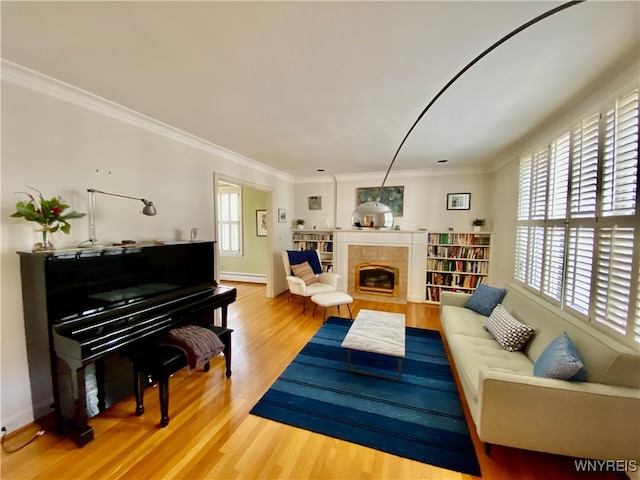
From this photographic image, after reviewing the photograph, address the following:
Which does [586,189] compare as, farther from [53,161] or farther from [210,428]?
[53,161]

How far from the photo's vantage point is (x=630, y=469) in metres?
1.50

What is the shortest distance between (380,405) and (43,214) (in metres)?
2.83

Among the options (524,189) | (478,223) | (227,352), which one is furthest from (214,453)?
(478,223)

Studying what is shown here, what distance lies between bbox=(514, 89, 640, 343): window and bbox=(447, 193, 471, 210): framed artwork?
1.83m

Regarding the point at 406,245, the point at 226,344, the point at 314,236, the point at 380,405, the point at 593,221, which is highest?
the point at 593,221

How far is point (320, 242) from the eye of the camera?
5543mm

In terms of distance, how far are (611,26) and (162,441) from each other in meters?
3.58

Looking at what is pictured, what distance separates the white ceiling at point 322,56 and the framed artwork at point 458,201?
7.09 ft

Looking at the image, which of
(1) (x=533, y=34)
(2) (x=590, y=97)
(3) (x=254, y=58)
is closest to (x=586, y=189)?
(2) (x=590, y=97)

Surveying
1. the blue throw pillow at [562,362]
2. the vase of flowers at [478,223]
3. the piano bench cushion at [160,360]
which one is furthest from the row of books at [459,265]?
the piano bench cushion at [160,360]

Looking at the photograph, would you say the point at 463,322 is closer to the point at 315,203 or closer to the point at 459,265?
the point at 459,265

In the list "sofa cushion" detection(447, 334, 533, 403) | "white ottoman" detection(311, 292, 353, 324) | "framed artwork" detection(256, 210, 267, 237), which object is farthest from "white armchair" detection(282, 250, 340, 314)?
"sofa cushion" detection(447, 334, 533, 403)

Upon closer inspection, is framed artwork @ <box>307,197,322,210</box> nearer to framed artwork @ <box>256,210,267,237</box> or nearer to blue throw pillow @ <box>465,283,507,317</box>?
framed artwork @ <box>256,210,267,237</box>

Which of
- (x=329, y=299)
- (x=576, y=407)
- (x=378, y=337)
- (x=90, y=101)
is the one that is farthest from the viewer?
(x=329, y=299)
